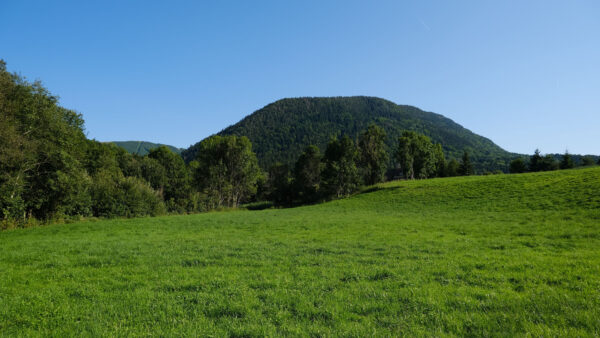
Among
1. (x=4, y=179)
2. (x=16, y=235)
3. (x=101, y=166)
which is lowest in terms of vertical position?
(x=16, y=235)

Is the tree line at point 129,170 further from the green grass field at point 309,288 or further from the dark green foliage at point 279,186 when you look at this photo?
the green grass field at point 309,288

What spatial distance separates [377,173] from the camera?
83.8 m

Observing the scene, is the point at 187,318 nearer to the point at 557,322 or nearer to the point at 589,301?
the point at 557,322

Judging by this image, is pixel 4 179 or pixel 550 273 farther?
pixel 4 179

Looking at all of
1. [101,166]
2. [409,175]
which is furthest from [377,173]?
[101,166]

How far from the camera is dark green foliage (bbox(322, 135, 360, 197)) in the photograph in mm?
73062

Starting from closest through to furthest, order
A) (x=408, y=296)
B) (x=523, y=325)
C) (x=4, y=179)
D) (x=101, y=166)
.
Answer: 1. (x=523, y=325)
2. (x=408, y=296)
3. (x=4, y=179)
4. (x=101, y=166)

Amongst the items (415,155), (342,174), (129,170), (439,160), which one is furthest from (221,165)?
(439,160)

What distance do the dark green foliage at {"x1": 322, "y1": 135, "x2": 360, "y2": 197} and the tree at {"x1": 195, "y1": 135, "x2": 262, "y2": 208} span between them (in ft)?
81.0

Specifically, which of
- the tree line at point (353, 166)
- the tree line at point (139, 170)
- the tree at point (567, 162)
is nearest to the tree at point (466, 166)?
the tree line at point (353, 166)

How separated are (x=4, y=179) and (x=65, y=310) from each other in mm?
Answer: 32137

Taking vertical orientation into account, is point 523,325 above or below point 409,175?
below

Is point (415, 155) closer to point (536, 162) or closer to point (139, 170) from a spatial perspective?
point (536, 162)

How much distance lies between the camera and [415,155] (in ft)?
286
